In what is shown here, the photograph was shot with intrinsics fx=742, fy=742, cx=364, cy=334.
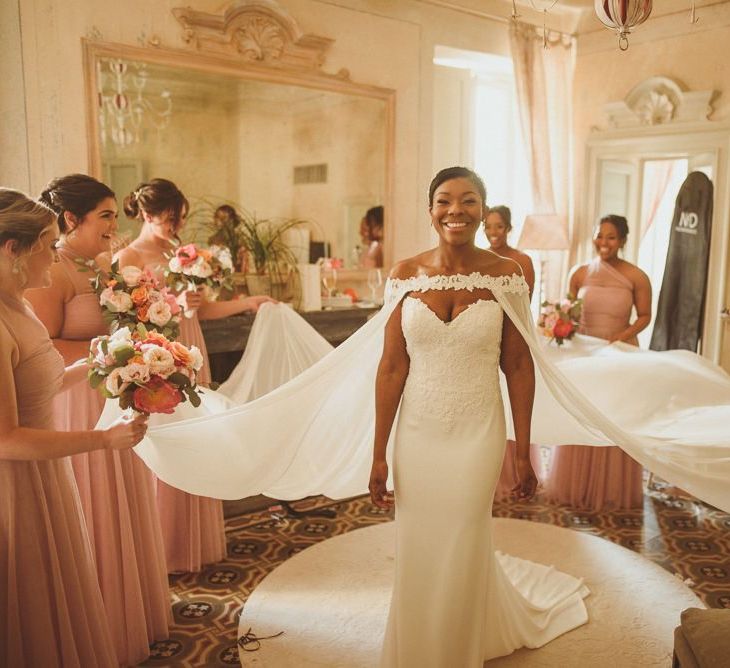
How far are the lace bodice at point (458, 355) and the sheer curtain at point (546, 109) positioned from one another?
527 cm

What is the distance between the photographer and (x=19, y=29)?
14.8ft

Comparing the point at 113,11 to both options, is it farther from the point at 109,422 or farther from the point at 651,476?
the point at 651,476

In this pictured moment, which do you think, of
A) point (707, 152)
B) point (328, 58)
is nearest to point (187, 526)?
point (328, 58)

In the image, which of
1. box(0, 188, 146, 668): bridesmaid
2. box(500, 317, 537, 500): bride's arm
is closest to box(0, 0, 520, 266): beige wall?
box(0, 188, 146, 668): bridesmaid

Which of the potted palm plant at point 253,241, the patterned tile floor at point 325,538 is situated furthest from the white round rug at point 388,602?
the potted palm plant at point 253,241

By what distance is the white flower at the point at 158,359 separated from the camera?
94.9 inches

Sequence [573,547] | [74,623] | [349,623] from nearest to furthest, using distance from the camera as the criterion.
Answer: [74,623], [349,623], [573,547]

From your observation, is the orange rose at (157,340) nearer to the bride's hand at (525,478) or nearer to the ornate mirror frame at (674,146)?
the bride's hand at (525,478)

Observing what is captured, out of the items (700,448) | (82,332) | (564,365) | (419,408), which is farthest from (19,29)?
(700,448)

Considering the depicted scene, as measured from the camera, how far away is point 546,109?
7535 mm

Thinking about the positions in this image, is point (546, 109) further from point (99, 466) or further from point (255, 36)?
point (99, 466)

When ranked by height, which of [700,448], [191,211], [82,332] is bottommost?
[700,448]

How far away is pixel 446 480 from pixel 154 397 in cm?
105

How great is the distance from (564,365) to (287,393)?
2.16 metres
